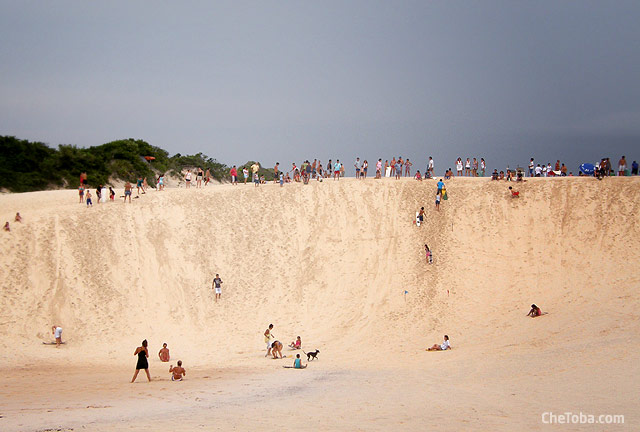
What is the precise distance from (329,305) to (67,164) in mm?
31277

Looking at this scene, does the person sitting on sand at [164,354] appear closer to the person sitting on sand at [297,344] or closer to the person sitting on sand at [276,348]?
the person sitting on sand at [276,348]

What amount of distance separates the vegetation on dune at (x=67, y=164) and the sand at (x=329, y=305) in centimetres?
1377

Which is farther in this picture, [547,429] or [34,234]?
[34,234]

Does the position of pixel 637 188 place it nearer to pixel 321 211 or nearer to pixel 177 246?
pixel 321 211

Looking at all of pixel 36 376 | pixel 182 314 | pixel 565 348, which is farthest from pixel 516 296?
pixel 36 376

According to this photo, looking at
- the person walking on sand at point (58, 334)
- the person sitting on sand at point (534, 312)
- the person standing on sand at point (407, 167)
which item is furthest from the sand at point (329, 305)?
the person standing on sand at point (407, 167)

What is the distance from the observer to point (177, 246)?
2795 centimetres

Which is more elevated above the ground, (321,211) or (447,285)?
(321,211)

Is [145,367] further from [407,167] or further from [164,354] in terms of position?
[407,167]

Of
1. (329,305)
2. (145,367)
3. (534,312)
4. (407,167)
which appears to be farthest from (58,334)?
(407,167)

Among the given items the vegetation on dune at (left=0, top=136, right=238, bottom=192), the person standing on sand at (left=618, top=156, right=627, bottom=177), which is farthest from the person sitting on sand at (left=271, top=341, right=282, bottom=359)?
the vegetation on dune at (left=0, top=136, right=238, bottom=192)

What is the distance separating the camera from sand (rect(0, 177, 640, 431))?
12.4 meters

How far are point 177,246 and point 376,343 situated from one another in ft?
37.6

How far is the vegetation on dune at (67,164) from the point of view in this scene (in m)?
44.9
